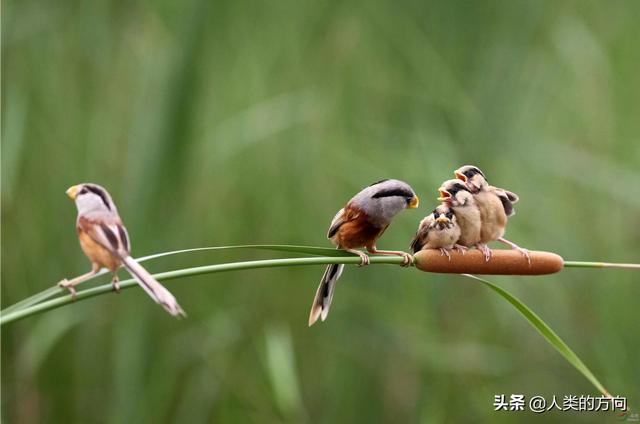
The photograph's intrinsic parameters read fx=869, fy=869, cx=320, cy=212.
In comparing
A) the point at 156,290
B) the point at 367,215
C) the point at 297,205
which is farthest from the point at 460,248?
the point at 297,205

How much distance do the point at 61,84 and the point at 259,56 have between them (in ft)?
2.42

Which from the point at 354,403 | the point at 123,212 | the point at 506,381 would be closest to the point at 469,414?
the point at 506,381

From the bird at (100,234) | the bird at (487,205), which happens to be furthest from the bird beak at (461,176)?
the bird at (100,234)

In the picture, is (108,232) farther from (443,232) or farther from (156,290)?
(443,232)

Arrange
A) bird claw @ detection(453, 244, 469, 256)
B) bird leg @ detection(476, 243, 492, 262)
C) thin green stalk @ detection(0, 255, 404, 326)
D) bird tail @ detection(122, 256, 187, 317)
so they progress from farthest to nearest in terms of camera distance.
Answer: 1. bird claw @ detection(453, 244, 469, 256)
2. bird leg @ detection(476, 243, 492, 262)
3. thin green stalk @ detection(0, 255, 404, 326)
4. bird tail @ detection(122, 256, 187, 317)

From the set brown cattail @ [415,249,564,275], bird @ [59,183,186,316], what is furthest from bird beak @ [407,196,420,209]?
bird @ [59,183,186,316]

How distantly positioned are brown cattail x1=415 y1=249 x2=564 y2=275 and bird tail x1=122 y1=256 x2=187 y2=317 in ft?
1.68

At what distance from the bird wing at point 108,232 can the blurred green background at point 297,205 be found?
4.17ft

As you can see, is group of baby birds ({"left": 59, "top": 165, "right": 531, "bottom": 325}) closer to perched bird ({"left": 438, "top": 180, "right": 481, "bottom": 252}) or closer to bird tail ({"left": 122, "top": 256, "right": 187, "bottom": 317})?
perched bird ({"left": 438, "top": 180, "right": 481, "bottom": 252})

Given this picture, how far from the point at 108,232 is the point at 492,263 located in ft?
2.05

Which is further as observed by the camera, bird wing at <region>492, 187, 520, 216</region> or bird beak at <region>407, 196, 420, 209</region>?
bird wing at <region>492, 187, 520, 216</region>

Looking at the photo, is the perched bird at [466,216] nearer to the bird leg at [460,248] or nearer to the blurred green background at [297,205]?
the bird leg at [460,248]

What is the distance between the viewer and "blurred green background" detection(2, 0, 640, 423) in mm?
2877

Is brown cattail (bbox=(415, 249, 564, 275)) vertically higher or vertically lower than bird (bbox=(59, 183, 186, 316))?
lower
